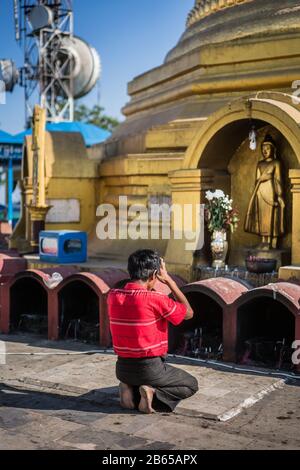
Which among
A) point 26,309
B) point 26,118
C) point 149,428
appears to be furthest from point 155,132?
point 26,118

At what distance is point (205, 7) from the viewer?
49.0 ft

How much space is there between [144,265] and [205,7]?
1042cm

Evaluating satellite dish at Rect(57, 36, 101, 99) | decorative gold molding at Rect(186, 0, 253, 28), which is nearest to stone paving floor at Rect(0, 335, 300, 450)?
decorative gold molding at Rect(186, 0, 253, 28)

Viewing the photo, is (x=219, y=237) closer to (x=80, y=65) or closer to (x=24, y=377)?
(x=24, y=377)

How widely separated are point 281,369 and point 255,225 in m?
2.92

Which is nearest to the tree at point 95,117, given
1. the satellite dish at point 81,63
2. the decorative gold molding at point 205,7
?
the satellite dish at point 81,63

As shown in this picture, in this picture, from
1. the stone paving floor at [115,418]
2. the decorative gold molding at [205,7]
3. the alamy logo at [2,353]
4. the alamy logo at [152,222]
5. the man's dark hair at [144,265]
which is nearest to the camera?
the stone paving floor at [115,418]

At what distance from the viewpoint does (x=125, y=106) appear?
621 inches

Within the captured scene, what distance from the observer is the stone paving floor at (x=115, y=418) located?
5.43 meters

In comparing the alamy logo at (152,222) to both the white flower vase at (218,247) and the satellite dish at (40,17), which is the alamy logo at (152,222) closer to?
the white flower vase at (218,247)

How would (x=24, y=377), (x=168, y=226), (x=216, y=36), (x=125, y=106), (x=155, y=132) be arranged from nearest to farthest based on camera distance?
1. (x=24, y=377)
2. (x=168, y=226)
3. (x=155, y=132)
4. (x=216, y=36)
5. (x=125, y=106)

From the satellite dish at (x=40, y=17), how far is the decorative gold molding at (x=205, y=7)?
21.3 metres

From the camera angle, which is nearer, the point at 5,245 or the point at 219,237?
the point at 219,237

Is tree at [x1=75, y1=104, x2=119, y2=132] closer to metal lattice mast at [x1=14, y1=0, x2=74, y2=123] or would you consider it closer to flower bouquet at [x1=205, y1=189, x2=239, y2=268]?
metal lattice mast at [x1=14, y1=0, x2=74, y2=123]
